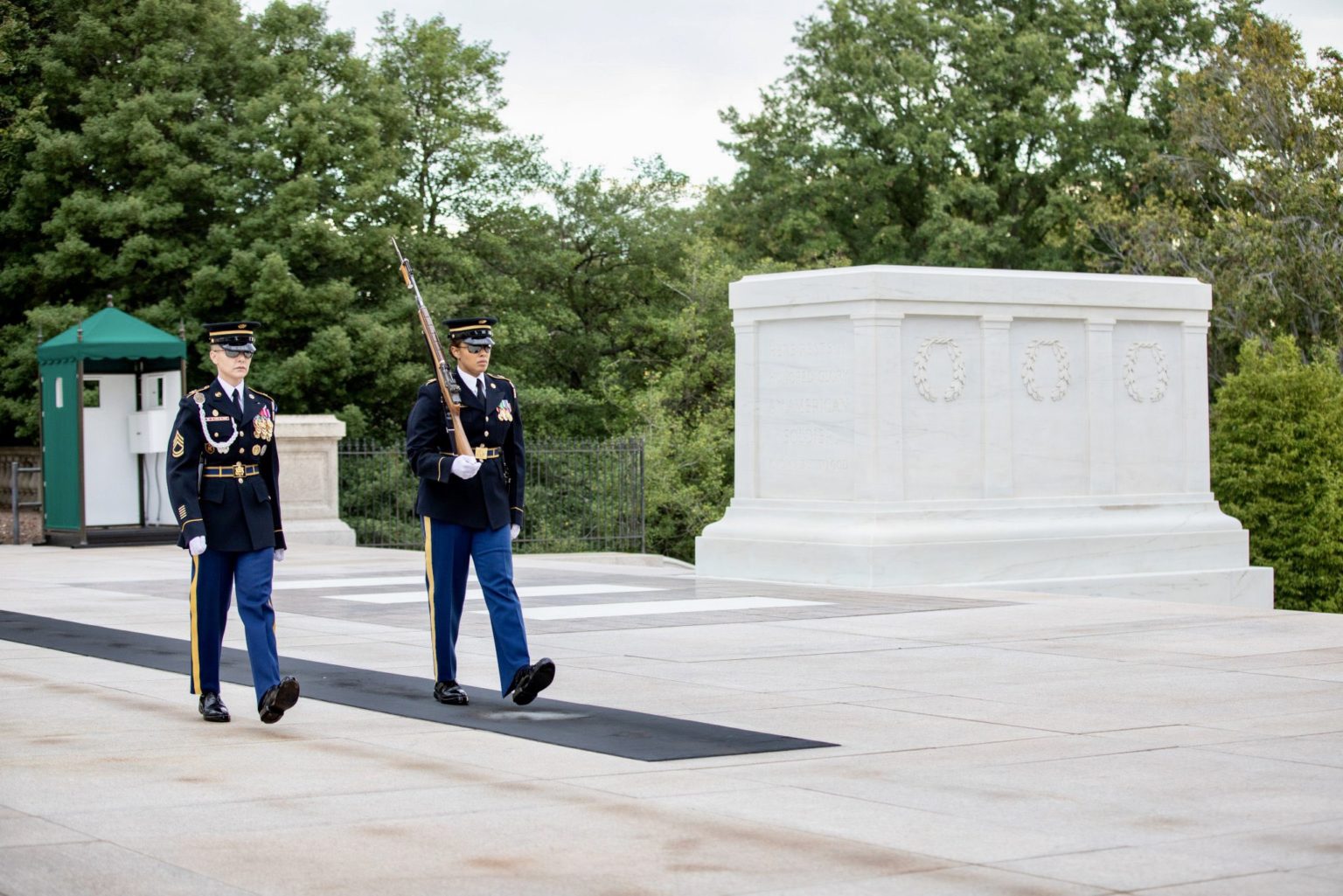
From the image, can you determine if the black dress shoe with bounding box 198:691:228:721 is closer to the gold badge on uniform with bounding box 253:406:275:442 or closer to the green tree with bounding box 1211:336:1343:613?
the gold badge on uniform with bounding box 253:406:275:442

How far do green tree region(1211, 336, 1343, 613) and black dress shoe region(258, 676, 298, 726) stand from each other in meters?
19.5

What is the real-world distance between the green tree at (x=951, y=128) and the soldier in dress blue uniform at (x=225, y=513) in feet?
109

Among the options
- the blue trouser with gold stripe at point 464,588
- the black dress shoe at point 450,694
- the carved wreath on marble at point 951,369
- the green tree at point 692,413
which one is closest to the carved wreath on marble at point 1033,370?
the carved wreath on marble at point 951,369

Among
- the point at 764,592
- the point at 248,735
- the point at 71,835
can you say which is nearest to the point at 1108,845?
the point at 71,835

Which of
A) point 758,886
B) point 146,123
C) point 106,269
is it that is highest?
point 146,123

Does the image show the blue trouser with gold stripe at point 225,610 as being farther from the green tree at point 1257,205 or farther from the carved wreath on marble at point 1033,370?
the green tree at point 1257,205

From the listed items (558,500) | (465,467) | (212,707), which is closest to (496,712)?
(465,467)

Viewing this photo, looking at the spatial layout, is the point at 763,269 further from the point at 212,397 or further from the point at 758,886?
the point at 758,886

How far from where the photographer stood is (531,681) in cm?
833

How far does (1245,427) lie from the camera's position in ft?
84.9

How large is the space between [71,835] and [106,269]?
95.2 feet

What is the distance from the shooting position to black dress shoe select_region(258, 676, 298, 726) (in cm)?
782

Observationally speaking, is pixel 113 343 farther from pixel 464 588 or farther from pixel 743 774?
pixel 743 774

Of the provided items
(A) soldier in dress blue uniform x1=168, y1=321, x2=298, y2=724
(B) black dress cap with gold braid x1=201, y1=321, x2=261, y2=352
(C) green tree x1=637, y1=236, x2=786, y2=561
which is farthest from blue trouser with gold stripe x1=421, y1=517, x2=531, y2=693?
(C) green tree x1=637, y1=236, x2=786, y2=561
